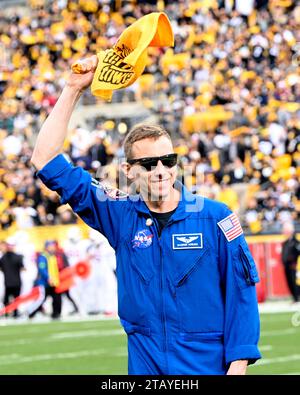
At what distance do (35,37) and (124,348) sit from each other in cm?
2062

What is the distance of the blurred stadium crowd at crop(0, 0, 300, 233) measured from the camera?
25.2 meters

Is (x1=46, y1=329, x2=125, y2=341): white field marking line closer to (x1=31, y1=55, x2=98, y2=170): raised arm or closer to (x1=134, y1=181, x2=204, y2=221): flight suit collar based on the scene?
(x1=134, y1=181, x2=204, y2=221): flight suit collar

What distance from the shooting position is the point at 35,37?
34.3 meters

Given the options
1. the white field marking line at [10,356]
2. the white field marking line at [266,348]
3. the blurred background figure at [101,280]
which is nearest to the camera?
the white field marking line at [10,356]

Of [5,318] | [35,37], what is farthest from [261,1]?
[5,318]

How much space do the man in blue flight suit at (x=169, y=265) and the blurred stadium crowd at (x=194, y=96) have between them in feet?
54.9

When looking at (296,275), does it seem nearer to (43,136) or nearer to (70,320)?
(70,320)

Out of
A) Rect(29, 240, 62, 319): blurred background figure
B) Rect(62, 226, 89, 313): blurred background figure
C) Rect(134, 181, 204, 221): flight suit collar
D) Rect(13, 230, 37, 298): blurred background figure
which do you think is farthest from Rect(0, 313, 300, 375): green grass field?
Rect(134, 181, 204, 221): flight suit collar

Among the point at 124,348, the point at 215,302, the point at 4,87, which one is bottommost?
the point at 124,348

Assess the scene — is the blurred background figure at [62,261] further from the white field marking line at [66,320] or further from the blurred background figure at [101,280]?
the white field marking line at [66,320]

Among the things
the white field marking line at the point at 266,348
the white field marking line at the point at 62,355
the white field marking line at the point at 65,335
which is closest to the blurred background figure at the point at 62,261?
the white field marking line at the point at 65,335

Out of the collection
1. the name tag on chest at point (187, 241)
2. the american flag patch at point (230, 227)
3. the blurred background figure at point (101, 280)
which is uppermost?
the american flag patch at point (230, 227)

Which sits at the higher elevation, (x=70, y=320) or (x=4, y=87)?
(x=4, y=87)

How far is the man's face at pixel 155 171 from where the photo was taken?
4.58m
